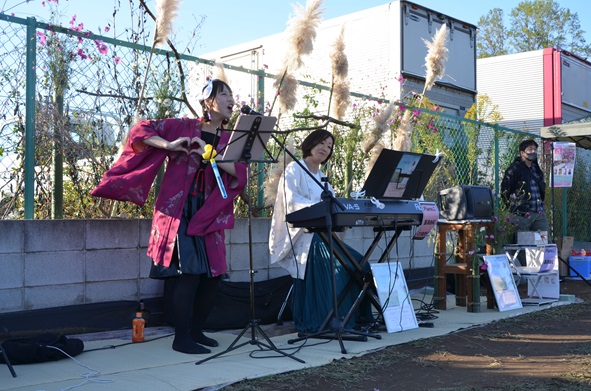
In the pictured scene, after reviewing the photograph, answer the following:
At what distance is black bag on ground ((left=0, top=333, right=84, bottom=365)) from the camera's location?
3894 mm

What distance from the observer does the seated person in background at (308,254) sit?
17.0ft

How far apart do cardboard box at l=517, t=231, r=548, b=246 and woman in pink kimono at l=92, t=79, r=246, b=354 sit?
4.30 metres

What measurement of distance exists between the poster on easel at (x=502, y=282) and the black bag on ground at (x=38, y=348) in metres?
4.00

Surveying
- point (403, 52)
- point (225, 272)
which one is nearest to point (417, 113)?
point (403, 52)

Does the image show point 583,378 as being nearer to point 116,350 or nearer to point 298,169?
point 298,169

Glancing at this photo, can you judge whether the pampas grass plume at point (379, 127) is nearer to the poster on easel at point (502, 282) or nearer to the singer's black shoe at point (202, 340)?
the poster on easel at point (502, 282)

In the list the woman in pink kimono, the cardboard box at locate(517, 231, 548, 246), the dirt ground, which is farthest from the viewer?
the cardboard box at locate(517, 231, 548, 246)

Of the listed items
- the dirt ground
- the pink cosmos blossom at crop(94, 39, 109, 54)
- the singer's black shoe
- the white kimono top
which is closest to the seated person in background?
the white kimono top

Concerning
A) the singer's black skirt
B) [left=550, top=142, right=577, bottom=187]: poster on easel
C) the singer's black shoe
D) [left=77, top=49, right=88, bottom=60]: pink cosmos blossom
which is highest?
[left=77, top=49, right=88, bottom=60]: pink cosmos blossom

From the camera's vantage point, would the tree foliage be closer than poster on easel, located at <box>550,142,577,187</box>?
No

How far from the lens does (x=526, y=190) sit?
855 cm

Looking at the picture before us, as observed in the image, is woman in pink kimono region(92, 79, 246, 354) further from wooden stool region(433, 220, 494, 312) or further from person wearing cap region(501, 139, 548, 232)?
person wearing cap region(501, 139, 548, 232)

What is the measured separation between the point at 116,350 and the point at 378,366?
1.70 meters

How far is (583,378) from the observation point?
12.7ft
